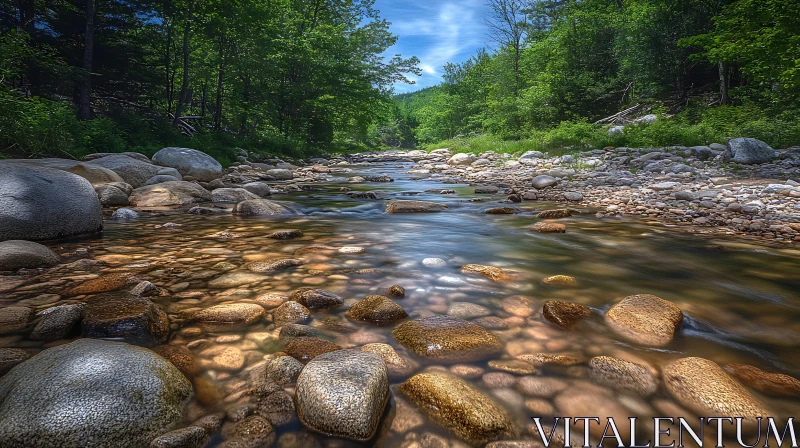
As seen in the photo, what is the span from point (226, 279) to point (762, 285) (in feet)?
15.9

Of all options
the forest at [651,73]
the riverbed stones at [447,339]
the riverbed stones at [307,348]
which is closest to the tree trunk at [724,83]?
the forest at [651,73]

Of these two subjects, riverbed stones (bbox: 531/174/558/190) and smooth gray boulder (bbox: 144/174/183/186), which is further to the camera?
riverbed stones (bbox: 531/174/558/190)

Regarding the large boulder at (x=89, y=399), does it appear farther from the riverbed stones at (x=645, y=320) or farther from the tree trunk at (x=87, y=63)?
the tree trunk at (x=87, y=63)

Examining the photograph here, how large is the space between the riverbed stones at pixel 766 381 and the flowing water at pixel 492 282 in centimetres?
8

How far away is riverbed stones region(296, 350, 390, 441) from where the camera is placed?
144 cm

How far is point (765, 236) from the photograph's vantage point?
469cm

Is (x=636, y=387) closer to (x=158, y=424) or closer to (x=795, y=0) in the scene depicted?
(x=158, y=424)

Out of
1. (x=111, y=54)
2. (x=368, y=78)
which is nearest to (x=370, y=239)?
(x=111, y=54)

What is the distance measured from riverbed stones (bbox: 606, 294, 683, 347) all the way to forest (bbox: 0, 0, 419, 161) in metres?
10.9

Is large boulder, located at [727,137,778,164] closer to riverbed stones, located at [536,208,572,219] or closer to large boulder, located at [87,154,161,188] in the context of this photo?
riverbed stones, located at [536,208,572,219]

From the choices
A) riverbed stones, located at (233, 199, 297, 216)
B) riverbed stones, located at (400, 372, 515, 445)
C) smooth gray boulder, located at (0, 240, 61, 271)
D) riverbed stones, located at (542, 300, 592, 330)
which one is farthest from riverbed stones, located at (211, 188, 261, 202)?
riverbed stones, located at (400, 372, 515, 445)

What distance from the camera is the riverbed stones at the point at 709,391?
1.61m

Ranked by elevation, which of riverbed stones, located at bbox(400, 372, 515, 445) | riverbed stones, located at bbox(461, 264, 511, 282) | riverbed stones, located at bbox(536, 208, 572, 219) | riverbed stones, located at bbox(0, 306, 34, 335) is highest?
riverbed stones, located at bbox(536, 208, 572, 219)

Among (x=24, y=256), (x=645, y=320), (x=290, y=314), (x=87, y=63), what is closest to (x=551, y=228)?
(x=645, y=320)
